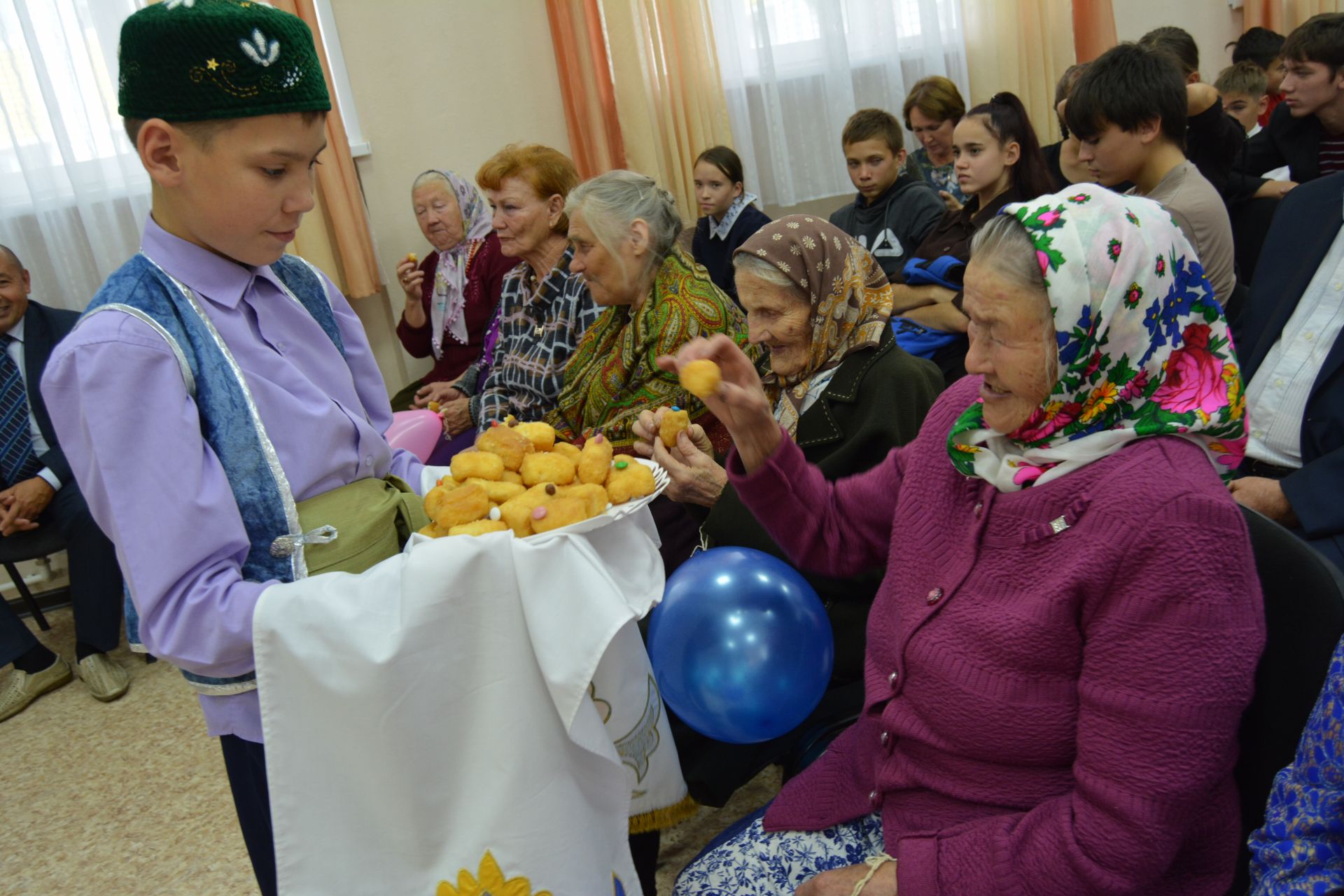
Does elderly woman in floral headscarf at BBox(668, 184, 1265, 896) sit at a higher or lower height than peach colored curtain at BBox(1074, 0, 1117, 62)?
lower

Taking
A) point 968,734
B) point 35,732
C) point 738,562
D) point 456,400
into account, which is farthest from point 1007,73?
point 35,732

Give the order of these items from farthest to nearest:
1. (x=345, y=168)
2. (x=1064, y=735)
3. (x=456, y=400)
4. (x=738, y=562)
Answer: (x=345, y=168) < (x=456, y=400) < (x=738, y=562) < (x=1064, y=735)

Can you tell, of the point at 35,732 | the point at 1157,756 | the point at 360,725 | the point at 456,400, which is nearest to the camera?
the point at 1157,756

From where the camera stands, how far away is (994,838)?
1.12m

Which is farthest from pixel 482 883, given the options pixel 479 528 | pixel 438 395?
pixel 438 395

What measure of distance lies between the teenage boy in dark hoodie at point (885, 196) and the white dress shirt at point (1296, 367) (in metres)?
2.05

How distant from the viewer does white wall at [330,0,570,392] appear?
15.4 feet

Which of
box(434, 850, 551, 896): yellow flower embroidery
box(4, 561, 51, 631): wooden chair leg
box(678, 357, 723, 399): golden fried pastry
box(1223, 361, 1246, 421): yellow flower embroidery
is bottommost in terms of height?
box(4, 561, 51, 631): wooden chair leg

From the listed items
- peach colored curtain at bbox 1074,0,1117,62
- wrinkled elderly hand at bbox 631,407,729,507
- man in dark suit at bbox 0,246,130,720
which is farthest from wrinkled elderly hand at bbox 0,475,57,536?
peach colored curtain at bbox 1074,0,1117,62

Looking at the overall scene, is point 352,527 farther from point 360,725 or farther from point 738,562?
point 738,562

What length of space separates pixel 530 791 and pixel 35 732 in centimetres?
283

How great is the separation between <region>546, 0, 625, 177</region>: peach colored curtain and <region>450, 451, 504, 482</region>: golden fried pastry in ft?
11.8

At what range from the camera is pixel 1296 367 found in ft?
6.21

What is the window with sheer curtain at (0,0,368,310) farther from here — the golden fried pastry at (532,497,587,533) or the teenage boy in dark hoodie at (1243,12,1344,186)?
the teenage boy in dark hoodie at (1243,12,1344,186)
